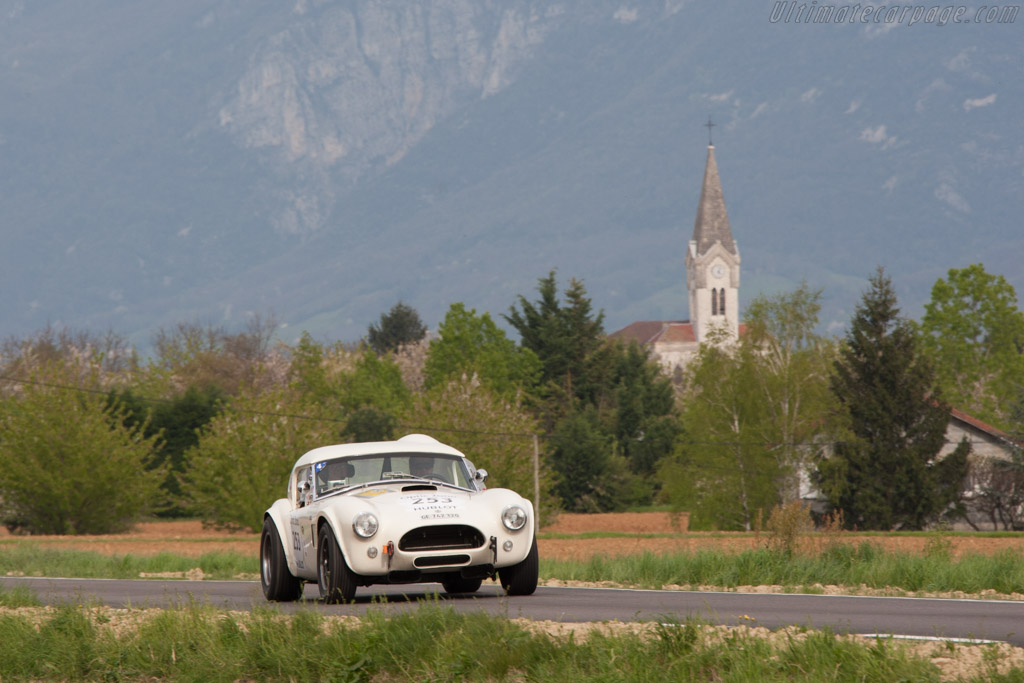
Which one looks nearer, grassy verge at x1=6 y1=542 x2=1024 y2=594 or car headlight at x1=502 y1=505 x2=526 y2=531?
car headlight at x1=502 y1=505 x2=526 y2=531

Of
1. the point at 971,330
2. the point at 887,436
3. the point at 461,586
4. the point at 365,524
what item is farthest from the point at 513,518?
the point at 971,330

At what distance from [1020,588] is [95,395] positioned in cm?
4505

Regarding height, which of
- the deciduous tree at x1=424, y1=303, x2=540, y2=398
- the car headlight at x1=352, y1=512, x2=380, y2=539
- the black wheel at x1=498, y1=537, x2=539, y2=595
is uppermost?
the deciduous tree at x1=424, y1=303, x2=540, y2=398

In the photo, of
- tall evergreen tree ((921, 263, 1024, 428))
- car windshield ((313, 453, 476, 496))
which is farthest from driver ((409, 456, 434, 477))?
tall evergreen tree ((921, 263, 1024, 428))

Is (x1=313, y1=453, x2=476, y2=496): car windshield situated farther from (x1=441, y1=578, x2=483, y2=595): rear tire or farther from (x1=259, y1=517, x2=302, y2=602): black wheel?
(x1=441, y1=578, x2=483, y2=595): rear tire

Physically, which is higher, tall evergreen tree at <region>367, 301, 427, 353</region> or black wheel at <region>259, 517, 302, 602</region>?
tall evergreen tree at <region>367, 301, 427, 353</region>

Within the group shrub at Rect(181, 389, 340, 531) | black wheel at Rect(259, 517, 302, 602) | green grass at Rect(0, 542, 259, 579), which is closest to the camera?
black wheel at Rect(259, 517, 302, 602)

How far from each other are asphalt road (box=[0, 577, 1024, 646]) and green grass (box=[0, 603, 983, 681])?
620 millimetres

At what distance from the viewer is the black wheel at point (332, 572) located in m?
13.1

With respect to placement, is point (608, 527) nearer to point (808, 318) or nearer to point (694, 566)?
point (808, 318)

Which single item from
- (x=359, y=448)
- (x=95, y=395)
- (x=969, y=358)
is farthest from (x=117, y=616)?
(x=969, y=358)

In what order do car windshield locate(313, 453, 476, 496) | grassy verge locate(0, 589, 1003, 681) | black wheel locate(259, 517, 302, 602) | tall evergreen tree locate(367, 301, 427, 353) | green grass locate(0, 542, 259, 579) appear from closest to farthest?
grassy verge locate(0, 589, 1003, 681) → car windshield locate(313, 453, 476, 496) → black wheel locate(259, 517, 302, 602) → green grass locate(0, 542, 259, 579) → tall evergreen tree locate(367, 301, 427, 353)

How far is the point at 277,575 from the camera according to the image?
14703mm

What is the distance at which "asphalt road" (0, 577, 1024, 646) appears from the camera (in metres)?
11.1
